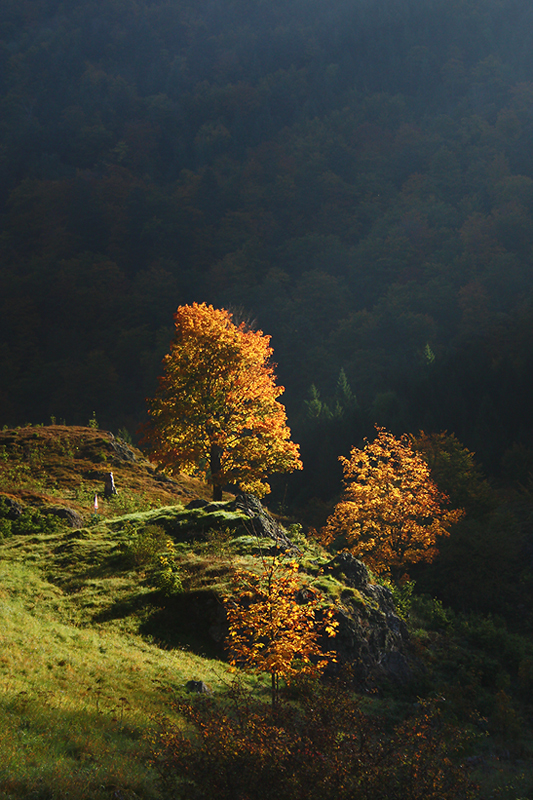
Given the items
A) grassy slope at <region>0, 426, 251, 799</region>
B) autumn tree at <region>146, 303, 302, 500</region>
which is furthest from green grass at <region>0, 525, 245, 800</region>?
autumn tree at <region>146, 303, 302, 500</region>

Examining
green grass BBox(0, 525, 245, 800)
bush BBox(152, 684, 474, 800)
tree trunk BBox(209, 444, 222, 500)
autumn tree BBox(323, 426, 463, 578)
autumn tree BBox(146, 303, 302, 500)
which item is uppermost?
autumn tree BBox(146, 303, 302, 500)

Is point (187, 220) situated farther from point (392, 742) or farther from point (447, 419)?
point (392, 742)

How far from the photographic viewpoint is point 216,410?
21.6 m

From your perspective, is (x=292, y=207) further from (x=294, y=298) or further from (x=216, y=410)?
(x=216, y=410)

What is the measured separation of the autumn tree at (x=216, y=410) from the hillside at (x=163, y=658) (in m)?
3.28

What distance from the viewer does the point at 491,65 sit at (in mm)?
129875

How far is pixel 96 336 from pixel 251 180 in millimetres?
59985

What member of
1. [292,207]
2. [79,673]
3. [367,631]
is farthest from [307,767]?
[292,207]

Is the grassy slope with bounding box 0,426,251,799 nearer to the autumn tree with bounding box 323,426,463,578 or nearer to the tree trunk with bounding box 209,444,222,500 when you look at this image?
the tree trunk with bounding box 209,444,222,500

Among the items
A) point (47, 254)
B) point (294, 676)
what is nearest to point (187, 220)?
point (47, 254)

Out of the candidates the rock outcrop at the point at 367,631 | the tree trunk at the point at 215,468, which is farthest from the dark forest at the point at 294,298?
the tree trunk at the point at 215,468

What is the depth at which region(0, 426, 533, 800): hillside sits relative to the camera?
19.0 ft

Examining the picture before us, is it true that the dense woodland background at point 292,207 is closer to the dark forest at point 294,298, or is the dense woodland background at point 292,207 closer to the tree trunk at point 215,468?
the dark forest at point 294,298

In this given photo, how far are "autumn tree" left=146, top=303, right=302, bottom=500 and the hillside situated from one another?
3282 millimetres
